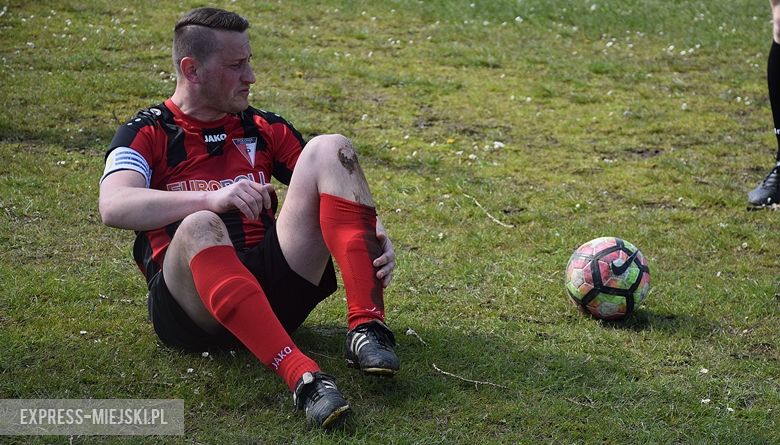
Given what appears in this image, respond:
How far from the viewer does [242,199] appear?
154 inches

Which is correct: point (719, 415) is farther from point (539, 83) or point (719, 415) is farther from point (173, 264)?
point (539, 83)

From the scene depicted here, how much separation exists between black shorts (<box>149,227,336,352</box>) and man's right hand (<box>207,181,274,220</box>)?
34 centimetres

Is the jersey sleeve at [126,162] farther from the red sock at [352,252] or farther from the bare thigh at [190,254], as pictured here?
the red sock at [352,252]

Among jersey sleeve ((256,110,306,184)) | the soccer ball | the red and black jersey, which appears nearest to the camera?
the red and black jersey

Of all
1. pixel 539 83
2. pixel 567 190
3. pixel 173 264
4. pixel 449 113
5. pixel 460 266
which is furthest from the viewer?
pixel 539 83

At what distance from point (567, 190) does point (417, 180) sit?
1188mm

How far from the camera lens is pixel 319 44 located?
12.0m

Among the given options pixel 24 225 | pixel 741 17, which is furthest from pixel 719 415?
pixel 741 17

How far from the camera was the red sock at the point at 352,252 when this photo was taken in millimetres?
4156

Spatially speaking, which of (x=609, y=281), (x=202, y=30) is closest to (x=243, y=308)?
(x=202, y=30)

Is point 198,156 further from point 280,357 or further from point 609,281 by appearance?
point 609,281

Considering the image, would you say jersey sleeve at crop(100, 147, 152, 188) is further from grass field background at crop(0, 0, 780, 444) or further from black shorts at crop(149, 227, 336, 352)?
grass field background at crop(0, 0, 780, 444)

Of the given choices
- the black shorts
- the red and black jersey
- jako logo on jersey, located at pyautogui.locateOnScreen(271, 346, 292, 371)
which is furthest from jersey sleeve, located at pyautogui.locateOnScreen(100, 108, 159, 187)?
jako logo on jersey, located at pyautogui.locateOnScreen(271, 346, 292, 371)

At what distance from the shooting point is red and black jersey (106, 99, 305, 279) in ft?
14.2
